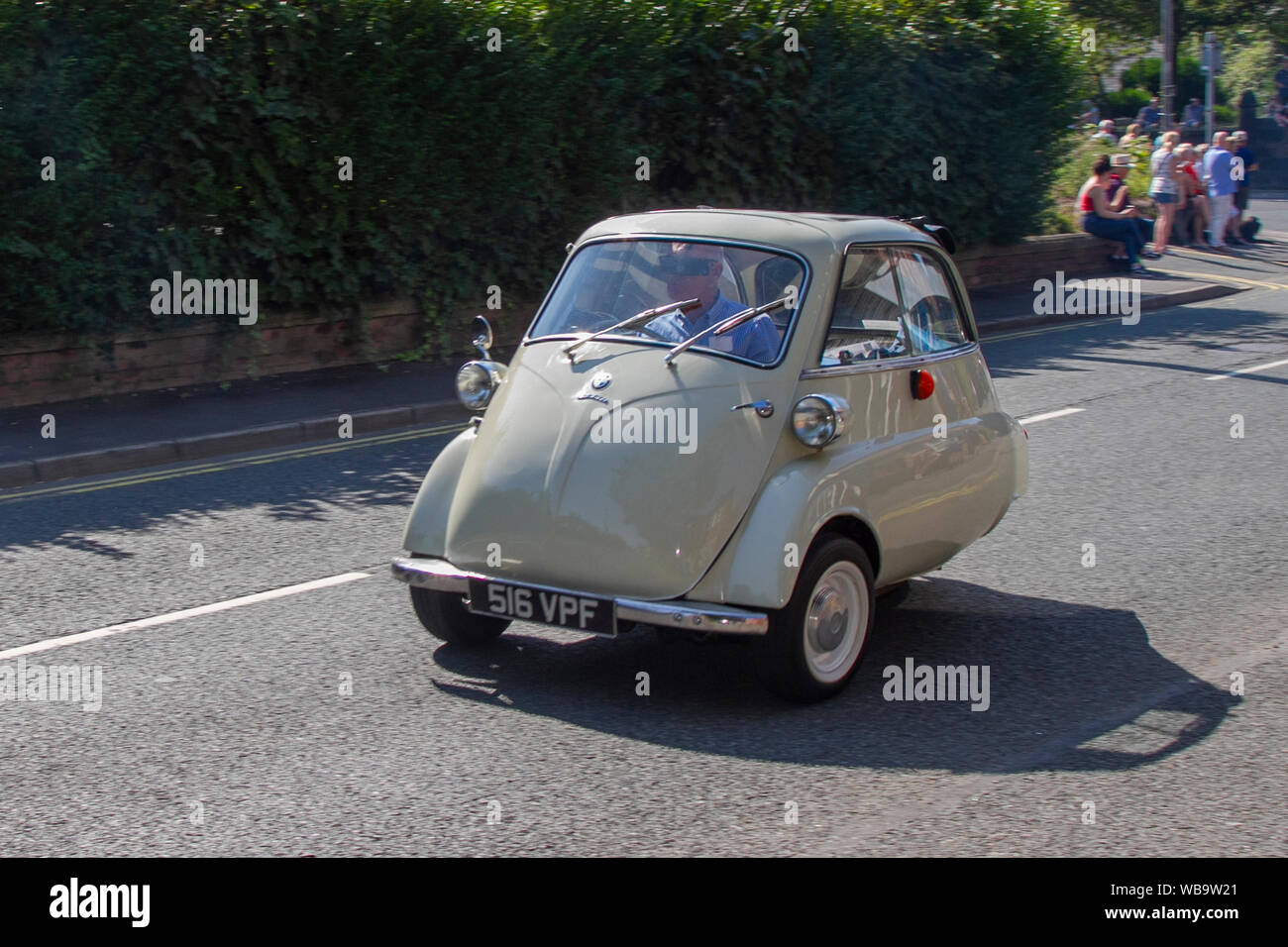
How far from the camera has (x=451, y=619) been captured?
622 cm

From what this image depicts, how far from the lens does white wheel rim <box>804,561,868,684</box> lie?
5648mm

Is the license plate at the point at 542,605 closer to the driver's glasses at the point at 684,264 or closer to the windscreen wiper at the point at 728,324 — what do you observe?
the windscreen wiper at the point at 728,324

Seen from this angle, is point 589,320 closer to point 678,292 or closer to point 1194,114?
point 678,292

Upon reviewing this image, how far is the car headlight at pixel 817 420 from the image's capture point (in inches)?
224

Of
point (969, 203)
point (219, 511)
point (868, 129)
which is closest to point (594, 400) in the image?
point (219, 511)

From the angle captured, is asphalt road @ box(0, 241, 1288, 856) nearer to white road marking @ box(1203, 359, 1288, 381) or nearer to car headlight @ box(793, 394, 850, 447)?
car headlight @ box(793, 394, 850, 447)

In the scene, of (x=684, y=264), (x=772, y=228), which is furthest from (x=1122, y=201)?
(x=684, y=264)

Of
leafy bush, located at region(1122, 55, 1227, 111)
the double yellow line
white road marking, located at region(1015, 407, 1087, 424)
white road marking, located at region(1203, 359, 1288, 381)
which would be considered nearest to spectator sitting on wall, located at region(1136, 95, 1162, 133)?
leafy bush, located at region(1122, 55, 1227, 111)

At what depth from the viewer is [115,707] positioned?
563cm

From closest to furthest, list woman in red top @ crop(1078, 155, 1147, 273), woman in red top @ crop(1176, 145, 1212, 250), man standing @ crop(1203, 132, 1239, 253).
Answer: woman in red top @ crop(1078, 155, 1147, 273) → woman in red top @ crop(1176, 145, 1212, 250) → man standing @ crop(1203, 132, 1239, 253)

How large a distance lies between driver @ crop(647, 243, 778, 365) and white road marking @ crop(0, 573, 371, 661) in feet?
7.56

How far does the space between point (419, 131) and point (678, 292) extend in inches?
326

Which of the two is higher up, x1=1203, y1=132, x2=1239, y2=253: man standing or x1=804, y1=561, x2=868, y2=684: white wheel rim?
x1=1203, y1=132, x2=1239, y2=253: man standing

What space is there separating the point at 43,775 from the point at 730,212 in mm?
3534
